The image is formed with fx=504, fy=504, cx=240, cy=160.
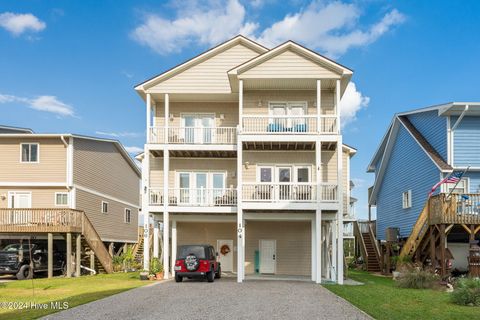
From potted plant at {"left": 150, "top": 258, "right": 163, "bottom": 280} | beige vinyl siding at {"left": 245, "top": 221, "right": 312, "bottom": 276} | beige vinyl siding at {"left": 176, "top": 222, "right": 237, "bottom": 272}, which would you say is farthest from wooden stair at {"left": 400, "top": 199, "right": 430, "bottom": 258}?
potted plant at {"left": 150, "top": 258, "right": 163, "bottom": 280}

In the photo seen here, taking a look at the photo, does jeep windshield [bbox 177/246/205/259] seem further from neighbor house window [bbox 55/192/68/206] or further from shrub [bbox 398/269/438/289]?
neighbor house window [bbox 55/192/68/206]

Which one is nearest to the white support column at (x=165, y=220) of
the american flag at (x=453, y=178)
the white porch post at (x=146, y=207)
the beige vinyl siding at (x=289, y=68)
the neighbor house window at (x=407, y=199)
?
the white porch post at (x=146, y=207)

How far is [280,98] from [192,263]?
1026 centimetres

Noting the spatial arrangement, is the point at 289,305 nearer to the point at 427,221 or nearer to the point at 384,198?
the point at 427,221

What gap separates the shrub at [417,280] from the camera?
64.0 ft

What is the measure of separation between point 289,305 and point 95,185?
2048 centimetres

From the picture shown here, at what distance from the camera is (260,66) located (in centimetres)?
2428

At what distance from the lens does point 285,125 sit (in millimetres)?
25234

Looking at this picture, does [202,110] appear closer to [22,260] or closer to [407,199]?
[22,260]

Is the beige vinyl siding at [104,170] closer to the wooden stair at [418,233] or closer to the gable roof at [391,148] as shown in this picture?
the gable roof at [391,148]

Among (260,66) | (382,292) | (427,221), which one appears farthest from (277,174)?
(382,292)

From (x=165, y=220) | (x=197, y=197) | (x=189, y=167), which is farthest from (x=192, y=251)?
(x=189, y=167)

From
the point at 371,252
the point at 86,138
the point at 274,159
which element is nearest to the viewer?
the point at 274,159

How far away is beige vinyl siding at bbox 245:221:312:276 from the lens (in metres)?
27.1
